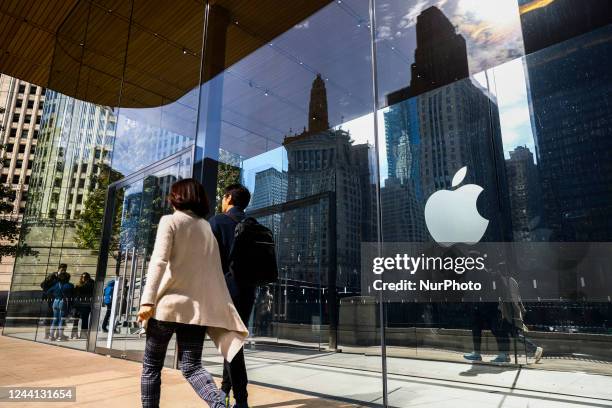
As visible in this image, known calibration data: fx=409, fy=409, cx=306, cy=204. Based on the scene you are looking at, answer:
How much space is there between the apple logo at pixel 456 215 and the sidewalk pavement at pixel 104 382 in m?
1.44

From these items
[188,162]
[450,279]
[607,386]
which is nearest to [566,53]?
[450,279]

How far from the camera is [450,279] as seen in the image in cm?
278

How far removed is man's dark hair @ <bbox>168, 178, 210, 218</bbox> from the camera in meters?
2.12

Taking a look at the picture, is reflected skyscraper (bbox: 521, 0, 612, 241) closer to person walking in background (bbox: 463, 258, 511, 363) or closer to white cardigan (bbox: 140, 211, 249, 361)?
person walking in background (bbox: 463, 258, 511, 363)

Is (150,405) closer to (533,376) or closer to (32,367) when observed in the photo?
(533,376)

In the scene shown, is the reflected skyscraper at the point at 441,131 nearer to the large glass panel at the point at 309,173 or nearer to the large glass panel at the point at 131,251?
the large glass panel at the point at 309,173

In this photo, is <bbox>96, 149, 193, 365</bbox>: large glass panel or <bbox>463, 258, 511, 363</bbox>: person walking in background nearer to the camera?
<bbox>463, 258, 511, 363</bbox>: person walking in background

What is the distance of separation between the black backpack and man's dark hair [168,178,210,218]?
1.21 ft

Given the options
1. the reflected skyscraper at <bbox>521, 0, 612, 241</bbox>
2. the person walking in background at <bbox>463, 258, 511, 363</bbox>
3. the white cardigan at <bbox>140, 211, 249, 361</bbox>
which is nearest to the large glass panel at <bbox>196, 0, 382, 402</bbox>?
the person walking in background at <bbox>463, 258, 511, 363</bbox>

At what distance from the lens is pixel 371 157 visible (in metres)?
3.39

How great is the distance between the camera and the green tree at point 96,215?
20.9 feet

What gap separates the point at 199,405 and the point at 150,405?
1085 millimetres

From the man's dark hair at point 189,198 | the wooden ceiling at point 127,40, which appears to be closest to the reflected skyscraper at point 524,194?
the man's dark hair at point 189,198

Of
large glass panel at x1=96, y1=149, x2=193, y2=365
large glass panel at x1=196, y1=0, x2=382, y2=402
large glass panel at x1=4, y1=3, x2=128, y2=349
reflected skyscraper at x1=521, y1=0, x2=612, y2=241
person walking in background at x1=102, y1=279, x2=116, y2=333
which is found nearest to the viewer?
reflected skyscraper at x1=521, y1=0, x2=612, y2=241
